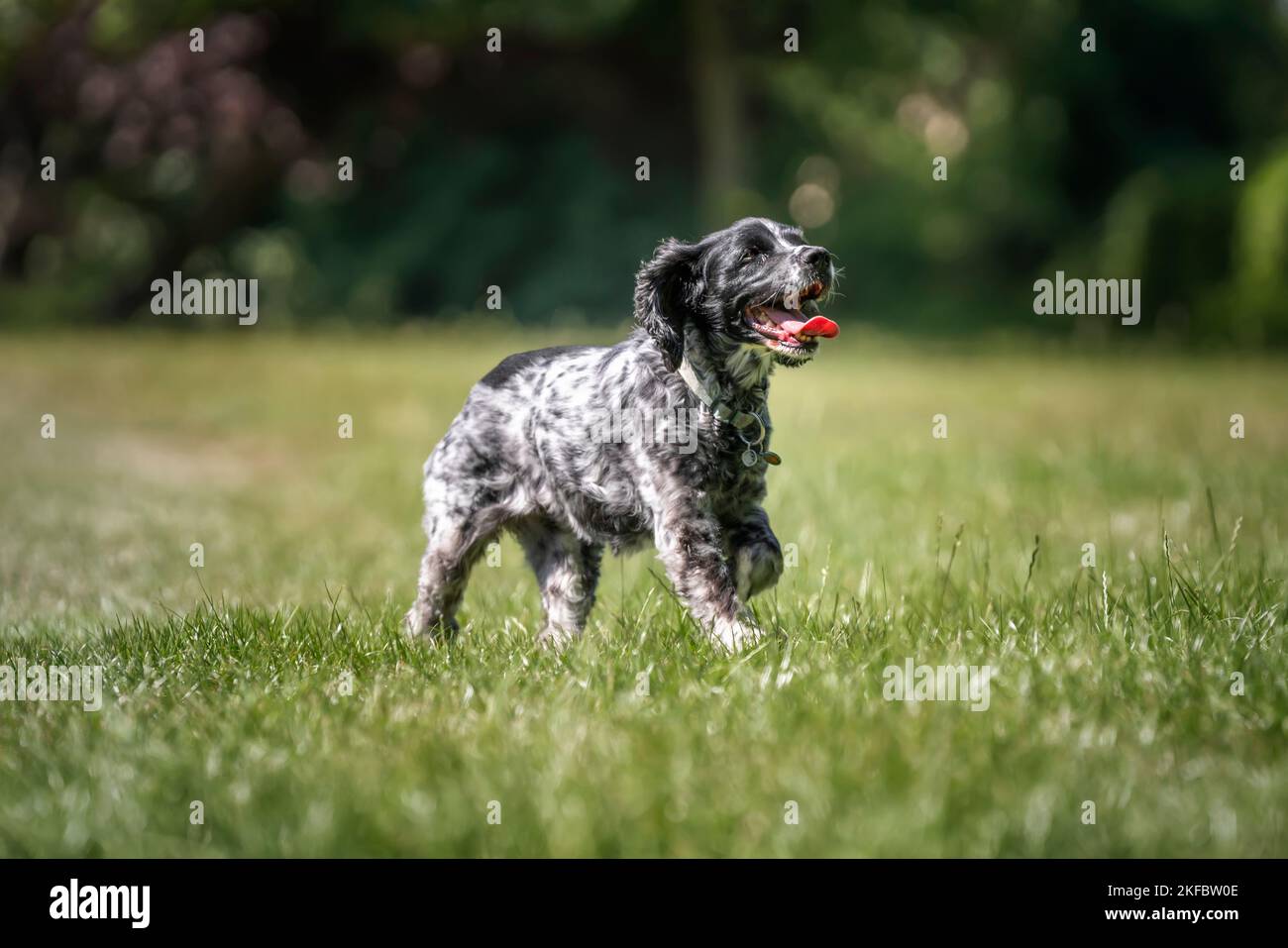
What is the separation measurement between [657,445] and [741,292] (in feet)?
2.09

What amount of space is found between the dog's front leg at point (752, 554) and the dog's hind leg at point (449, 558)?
1005mm

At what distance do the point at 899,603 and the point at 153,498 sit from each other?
7.01m

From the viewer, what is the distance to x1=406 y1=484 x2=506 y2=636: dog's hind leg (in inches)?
217

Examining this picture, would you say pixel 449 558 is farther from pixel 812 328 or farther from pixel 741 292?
pixel 812 328

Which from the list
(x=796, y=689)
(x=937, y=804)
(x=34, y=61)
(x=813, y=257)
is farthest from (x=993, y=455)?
(x=34, y=61)

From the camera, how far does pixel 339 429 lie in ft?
42.9

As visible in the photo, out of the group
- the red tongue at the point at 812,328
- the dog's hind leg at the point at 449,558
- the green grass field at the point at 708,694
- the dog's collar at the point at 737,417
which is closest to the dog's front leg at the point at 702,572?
the green grass field at the point at 708,694

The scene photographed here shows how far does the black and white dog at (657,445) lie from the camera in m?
4.91

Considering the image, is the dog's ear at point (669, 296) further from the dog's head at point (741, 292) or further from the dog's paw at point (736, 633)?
the dog's paw at point (736, 633)

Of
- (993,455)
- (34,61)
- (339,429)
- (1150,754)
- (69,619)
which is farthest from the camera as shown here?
(34,61)

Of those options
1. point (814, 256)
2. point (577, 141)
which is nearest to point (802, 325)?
point (814, 256)

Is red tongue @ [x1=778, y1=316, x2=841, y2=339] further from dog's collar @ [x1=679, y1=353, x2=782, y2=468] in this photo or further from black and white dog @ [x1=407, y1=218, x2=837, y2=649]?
dog's collar @ [x1=679, y1=353, x2=782, y2=468]

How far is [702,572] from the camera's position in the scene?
189 inches
